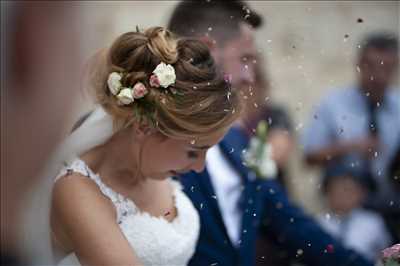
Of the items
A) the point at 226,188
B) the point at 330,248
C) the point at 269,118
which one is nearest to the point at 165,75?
the point at 226,188

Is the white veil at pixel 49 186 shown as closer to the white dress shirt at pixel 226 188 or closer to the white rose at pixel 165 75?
the white rose at pixel 165 75

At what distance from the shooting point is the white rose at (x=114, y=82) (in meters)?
2.30

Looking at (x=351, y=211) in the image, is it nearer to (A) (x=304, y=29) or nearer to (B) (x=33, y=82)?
(A) (x=304, y=29)

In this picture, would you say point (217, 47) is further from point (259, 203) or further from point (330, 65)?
point (259, 203)

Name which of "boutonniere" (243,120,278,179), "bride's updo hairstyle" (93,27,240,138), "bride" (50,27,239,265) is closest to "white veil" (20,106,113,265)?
"bride" (50,27,239,265)

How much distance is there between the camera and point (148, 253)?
239cm

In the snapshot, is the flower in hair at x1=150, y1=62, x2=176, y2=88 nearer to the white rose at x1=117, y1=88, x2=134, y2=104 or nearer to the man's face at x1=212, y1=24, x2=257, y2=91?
the white rose at x1=117, y1=88, x2=134, y2=104

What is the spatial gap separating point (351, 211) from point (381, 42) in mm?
706

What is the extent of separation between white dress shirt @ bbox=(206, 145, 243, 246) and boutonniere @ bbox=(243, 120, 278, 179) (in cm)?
9

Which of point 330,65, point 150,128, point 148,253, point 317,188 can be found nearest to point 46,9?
point 150,128

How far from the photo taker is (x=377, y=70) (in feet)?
8.74

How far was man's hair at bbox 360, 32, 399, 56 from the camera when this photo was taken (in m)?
2.54

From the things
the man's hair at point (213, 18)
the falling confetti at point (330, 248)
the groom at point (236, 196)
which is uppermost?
the man's hair at point (213, 18)

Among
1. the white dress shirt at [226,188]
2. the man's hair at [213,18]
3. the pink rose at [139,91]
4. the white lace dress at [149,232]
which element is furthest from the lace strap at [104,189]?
the man's hair at [213,18]
